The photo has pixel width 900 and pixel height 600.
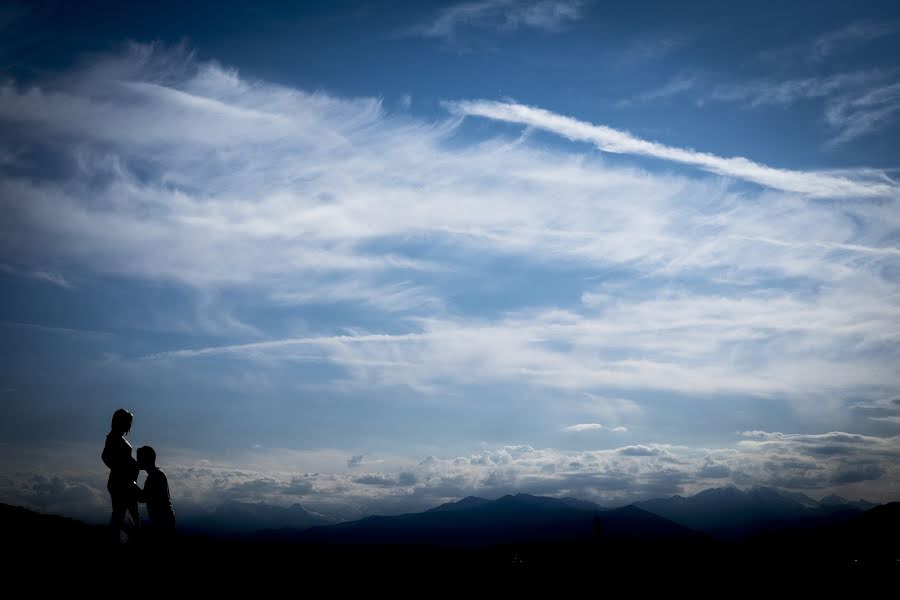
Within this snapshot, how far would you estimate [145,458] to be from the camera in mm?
12844

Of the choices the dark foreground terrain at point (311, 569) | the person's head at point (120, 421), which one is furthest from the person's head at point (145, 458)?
the dark foreground terrain at point (311, 569)

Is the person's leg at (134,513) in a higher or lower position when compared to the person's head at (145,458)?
lower

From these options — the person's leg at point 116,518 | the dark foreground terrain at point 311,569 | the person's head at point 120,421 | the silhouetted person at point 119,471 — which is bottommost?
the dark foreground terrain at point 311,569

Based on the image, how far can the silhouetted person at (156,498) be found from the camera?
41.4ft

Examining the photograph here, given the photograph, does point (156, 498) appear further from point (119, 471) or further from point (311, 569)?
point (311, 569)

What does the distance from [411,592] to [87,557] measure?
309 inches

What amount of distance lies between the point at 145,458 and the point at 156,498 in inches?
34.9

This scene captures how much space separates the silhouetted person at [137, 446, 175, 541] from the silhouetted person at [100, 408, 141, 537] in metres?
0.24

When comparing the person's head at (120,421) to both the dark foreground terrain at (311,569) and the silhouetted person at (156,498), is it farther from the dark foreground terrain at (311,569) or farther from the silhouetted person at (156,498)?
the dark foreground terrain at (311,569)

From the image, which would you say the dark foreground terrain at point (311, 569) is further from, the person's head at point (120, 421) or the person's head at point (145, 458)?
the person's head at point (120, 421)

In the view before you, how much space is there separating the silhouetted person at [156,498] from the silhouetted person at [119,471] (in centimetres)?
24

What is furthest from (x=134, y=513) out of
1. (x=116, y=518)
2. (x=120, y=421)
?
(x=120, y=421)

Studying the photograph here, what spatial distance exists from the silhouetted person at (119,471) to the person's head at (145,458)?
0.19 m

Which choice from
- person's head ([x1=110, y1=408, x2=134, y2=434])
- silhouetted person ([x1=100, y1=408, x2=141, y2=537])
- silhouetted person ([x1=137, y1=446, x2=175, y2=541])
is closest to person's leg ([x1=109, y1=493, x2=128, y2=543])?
silhouetted person ([x1=100, y1=408, x2=141, y2=537])
